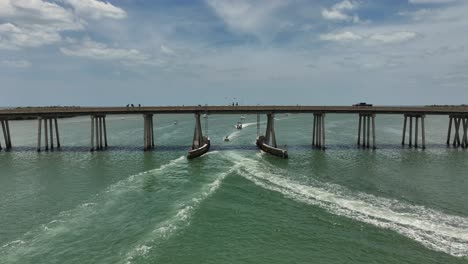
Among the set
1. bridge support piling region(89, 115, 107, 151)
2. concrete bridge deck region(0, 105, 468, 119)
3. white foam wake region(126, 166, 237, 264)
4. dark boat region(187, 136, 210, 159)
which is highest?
concrete bridge deck region(0, 105, 468, 119)

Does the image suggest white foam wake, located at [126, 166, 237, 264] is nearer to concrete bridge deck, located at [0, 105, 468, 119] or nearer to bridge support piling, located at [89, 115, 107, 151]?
concrete bridge deck, located at [0, 105, 468, 119]

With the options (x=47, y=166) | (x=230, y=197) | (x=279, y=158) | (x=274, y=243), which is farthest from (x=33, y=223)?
(x=279, y=158)

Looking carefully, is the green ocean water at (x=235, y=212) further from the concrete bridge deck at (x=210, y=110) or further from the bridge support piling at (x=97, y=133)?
the concrete bridge deck at (x=210, y=110)

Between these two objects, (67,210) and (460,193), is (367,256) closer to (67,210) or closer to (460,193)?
(460,193)

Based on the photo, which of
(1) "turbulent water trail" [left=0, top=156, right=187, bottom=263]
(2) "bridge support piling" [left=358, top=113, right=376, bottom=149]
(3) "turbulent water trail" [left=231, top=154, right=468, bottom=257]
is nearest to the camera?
(1) "turbulent water trail" [left=0, top=156, right=187, bottom=263]

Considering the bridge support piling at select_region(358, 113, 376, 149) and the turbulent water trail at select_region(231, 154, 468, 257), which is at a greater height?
the bridge support piling at select_region(358, 113, 376, 149)

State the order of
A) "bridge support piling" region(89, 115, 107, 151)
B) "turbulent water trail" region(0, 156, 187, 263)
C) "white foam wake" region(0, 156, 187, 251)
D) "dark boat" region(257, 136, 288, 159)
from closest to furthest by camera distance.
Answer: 1. "turbulent water trail" region(0, 156, 187, 263)
2. "white foam wake" region(0, 156, 187, 251)
3. "dark boat" region(257, 136, 288, 159)
4. "bridge support piling" region(89, 115, 107, 151)

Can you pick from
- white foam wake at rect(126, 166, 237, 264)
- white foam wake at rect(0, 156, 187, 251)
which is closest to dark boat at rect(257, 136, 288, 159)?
Answer: white foam wake at rect(126, 166, 237, 264)
